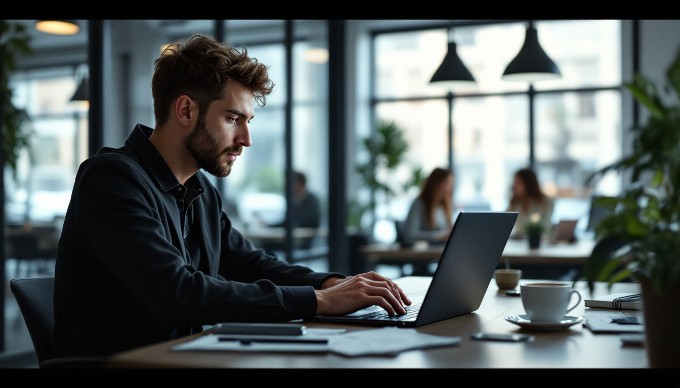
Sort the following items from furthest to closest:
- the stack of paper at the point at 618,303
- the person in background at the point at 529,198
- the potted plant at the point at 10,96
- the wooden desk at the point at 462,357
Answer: the person in background at the point at 529,198, the potted plant at the point at 10,96, the stack of paper at the point at 618,303, the wooden desk at the point at 462,357

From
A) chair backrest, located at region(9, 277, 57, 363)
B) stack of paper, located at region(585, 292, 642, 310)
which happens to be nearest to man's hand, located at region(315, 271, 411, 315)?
stack of paper, located at region(585, 292, 642, 310)

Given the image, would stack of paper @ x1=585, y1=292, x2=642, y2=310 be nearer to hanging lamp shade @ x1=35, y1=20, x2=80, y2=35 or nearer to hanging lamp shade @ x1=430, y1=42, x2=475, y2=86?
hanging lamp shade @ x1=430, y1=42, x2=475, y2=86

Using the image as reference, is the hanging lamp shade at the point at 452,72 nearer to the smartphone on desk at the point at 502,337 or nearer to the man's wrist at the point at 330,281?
→ the man's wrist at the point at 330,281

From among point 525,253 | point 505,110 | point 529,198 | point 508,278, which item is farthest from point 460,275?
point 505,110

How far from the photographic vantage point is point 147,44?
5.42 meters

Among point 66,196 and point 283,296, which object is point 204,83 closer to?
point 283,296

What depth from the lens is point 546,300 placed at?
1.66 m

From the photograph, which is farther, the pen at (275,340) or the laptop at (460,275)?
the laptop at (460,275)

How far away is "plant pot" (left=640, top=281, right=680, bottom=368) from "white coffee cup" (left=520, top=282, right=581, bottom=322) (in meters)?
0.37

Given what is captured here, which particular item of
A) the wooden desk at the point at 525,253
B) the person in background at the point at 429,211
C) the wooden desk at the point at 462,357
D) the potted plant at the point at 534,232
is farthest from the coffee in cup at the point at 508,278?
the person in background at the point at 429,211

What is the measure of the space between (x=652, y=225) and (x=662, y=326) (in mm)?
176

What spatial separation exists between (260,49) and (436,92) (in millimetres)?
3077

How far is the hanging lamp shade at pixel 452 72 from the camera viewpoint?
4516 mm

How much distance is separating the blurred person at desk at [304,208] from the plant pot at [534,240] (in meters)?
2.41
